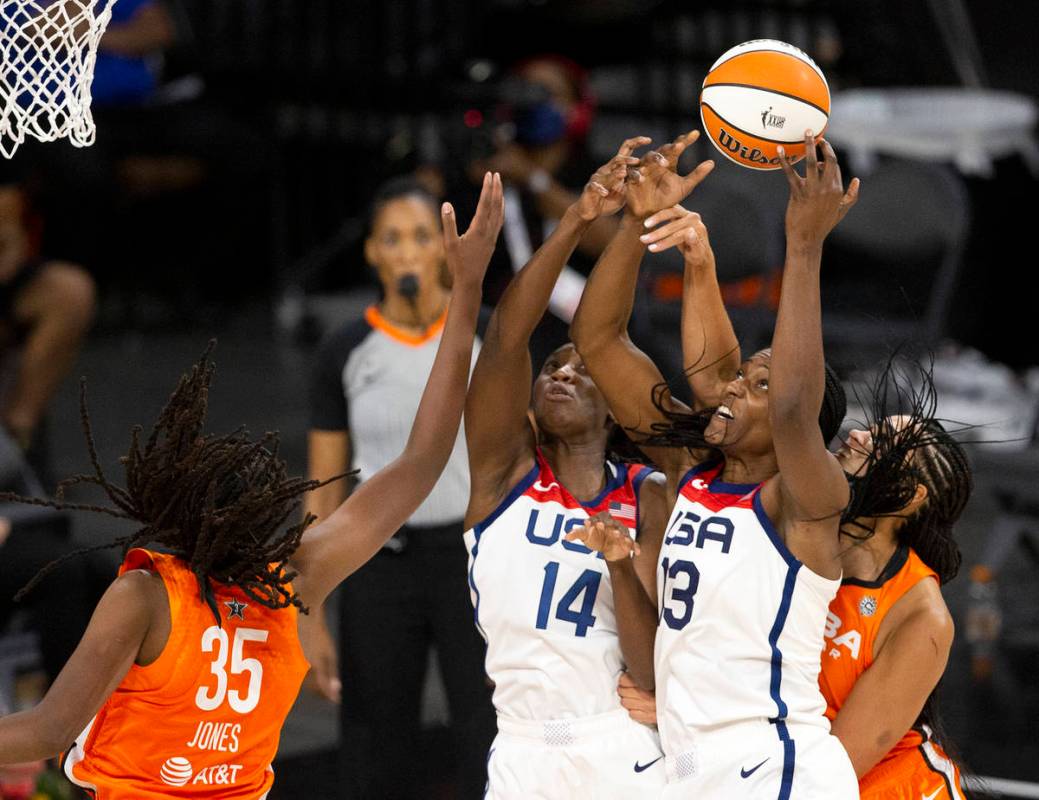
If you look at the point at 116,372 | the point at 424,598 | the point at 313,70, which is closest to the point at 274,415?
the point at 116,372

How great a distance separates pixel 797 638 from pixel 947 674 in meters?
3.51

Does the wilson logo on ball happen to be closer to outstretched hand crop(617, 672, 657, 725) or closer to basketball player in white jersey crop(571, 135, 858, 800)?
basketball player in white jersey crop(571, 135, 858, 800)

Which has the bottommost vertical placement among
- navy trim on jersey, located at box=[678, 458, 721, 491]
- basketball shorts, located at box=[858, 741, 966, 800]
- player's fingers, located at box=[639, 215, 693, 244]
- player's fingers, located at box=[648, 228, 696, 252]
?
basketball shorts, located at box=[858, 741, 966, 800]

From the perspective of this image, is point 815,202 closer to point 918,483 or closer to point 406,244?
point 918,483

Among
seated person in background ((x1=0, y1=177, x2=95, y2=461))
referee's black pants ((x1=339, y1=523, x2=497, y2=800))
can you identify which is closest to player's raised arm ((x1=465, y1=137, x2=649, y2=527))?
referee's black pants ((x1=339, y1=523, x2=497, y2=800))

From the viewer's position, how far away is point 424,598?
4527mm

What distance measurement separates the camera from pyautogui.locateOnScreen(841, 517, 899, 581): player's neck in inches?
137

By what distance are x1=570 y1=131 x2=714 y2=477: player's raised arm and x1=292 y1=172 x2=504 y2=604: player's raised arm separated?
0.81ft

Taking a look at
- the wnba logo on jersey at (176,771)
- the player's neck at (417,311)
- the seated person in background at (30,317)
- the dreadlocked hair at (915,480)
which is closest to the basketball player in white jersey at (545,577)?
the dreadlocked hair at (915,480)

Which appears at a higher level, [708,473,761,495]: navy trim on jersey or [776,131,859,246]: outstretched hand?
[776,131,859,246]: outstretched hand

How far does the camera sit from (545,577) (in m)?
3.48

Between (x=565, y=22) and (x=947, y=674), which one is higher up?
(x=565, y=22)

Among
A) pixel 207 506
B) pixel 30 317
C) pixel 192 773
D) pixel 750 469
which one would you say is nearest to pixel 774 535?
pixel 750 469

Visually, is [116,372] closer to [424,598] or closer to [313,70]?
[313,70]
